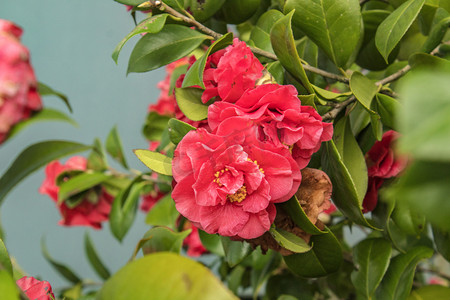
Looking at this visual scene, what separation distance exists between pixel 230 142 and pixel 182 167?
0.15 ft

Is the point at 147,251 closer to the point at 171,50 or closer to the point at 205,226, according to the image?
the point at 205,226

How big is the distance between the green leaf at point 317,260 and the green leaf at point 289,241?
0.20 ft

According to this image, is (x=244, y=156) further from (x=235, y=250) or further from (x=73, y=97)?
(x=73, y=97)

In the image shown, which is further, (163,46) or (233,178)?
(163,46)

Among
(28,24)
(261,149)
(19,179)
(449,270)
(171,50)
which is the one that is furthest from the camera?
(28,24)

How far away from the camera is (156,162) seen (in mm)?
415

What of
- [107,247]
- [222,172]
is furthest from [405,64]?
[107,247]

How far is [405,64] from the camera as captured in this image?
0.53 metres

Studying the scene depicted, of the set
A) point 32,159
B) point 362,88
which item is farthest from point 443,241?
point 32,159

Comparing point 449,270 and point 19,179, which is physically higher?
point 19,179

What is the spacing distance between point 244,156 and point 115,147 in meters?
0.66

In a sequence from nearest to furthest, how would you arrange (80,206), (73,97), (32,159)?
1. (32,159)
2. (80,206)
3. (73,97)

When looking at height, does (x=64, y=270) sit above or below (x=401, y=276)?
below

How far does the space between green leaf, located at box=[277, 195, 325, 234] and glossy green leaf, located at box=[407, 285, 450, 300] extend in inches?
8.0
